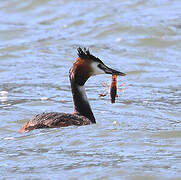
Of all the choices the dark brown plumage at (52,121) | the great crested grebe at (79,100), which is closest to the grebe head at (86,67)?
the great crested grebe at (79,100)

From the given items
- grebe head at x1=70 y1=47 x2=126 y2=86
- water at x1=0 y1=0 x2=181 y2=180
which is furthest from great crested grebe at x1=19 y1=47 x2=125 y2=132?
water at x1=0 y1=0 x2=181 y2=180

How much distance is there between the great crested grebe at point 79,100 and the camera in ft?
30.3

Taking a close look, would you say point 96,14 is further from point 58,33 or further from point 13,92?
point 13,92

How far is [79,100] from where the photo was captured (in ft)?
33.1

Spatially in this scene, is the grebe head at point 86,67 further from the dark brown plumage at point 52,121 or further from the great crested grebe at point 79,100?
the dark brown plumage at point 52,121

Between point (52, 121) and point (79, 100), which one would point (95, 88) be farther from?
point (52, 121)

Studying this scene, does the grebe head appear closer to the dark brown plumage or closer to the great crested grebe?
the great crested grebe

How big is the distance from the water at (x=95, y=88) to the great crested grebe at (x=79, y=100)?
10 centimetres

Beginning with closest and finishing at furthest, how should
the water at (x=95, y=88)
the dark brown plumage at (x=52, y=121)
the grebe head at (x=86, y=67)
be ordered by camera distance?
the water at (x=95, y=88), the dark brown plumage at (x=52, y=121), the grebe head at (x=86, y=67)

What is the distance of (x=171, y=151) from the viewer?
861 cm

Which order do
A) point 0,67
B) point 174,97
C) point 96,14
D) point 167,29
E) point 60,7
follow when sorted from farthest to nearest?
point 60,7, point 96,14, point 167,29, point 0,67, point 174,97

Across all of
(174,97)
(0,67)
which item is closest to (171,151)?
(174,97)

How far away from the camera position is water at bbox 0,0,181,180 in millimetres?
8266

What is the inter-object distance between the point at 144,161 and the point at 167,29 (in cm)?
1058
